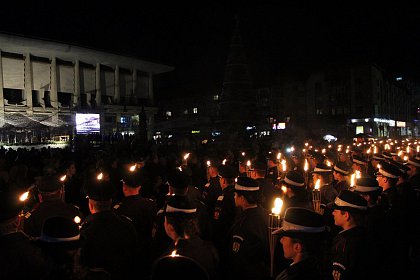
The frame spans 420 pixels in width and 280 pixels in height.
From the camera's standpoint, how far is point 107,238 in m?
4.11

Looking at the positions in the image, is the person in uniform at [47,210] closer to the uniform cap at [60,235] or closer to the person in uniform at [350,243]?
the uniform cap at [60,235]

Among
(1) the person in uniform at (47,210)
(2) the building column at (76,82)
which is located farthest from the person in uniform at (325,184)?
(2) the building column at (76,82)

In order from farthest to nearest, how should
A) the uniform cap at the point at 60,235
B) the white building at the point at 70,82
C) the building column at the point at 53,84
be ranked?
the building column at the point at 53,84
the white building at the point at 70,82
the uniform cap at the point at 60,235

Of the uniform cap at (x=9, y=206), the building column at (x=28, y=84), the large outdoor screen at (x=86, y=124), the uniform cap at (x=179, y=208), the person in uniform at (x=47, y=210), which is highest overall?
the building column at (x=28, y=84)

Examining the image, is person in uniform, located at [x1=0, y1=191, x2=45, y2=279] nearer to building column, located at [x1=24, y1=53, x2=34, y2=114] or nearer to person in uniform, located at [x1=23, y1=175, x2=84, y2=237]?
person in uniform, located at [x1=23, y1=175, x2=84, y2=237]

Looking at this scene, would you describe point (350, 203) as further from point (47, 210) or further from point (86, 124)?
point (86, 124)

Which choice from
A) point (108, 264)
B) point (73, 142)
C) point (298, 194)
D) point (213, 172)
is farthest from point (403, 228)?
point (73, 142)

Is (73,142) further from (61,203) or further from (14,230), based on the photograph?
(14,230)

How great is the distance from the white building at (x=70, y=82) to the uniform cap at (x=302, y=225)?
2911cm

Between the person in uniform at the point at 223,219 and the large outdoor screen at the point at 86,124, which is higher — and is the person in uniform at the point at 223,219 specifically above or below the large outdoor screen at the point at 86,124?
below

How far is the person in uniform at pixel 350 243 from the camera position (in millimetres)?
3633

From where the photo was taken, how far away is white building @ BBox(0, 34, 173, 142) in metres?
37.8

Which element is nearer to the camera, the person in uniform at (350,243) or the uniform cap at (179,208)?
the uniform cap at (179,208)

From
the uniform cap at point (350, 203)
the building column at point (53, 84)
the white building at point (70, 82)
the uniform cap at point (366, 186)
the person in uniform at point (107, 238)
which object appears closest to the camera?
the person in uniform at point (107, 238)
